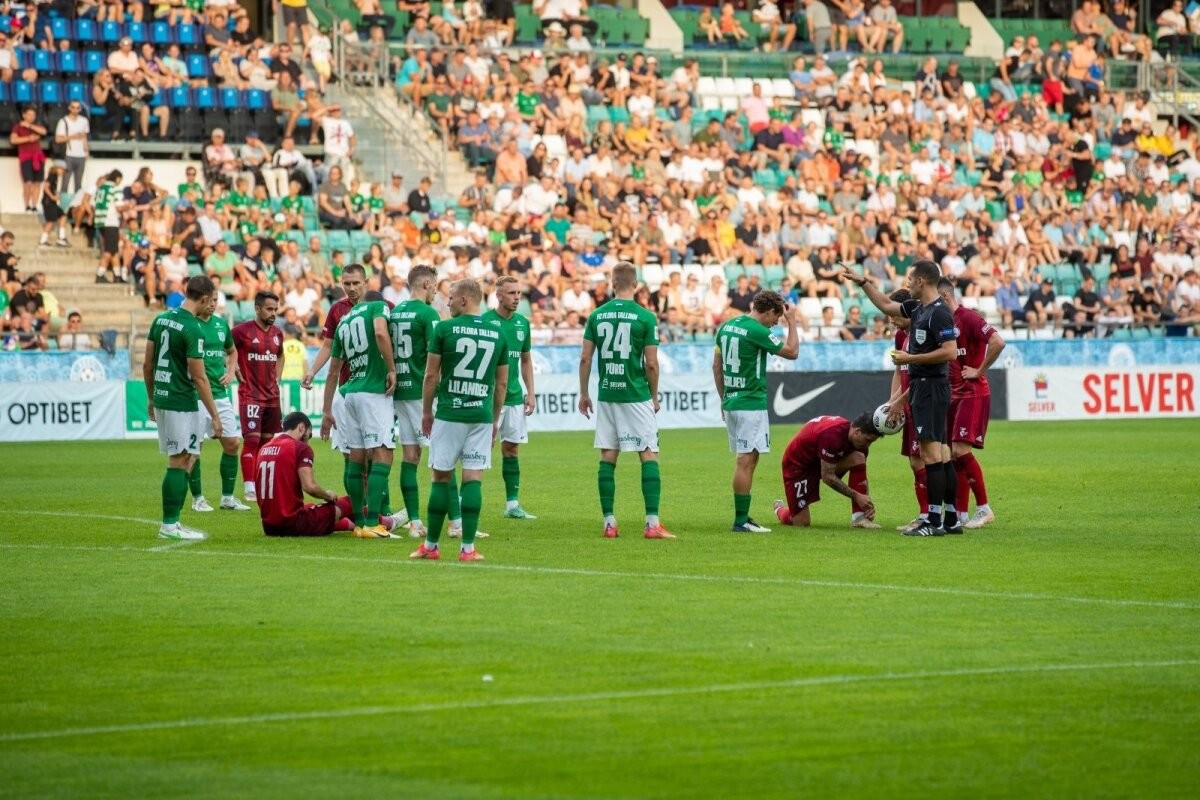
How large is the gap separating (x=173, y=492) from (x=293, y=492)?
3.19ft

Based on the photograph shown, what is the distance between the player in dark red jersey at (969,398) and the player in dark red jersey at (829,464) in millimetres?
728

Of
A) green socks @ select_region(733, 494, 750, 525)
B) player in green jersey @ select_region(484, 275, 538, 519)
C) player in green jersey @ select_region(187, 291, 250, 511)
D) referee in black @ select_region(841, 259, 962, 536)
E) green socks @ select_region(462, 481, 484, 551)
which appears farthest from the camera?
player in green jersey @ select_region(187, 291, 250, 511)

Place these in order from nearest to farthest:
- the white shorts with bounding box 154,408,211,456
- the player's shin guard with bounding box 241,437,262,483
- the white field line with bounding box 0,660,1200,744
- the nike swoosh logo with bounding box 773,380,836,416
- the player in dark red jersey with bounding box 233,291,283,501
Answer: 1. the white field line with bounding box 0,660,1200,744
2. the white shorts with bounding box 154,408,211,456
3. the player in dark red jersey with bounding box 233,291,283,501
4. the player's shin guard with bounding box 241,437,262,483
5. the nike swoosh logo with bounding box 773,380,836,416

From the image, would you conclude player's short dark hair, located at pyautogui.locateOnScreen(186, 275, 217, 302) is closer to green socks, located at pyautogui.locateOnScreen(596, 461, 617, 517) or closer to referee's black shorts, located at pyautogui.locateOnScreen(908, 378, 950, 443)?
green socks, located at pyautogui.locateOnScreen(596, 461, 617, 517)

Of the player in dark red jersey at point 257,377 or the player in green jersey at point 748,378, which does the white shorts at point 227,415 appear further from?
the player in green jersey at point 748,378

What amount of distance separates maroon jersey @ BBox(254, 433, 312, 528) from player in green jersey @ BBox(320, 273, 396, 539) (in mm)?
281

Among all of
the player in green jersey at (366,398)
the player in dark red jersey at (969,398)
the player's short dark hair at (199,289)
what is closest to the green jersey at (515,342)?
the player in green jersey at (366,398)

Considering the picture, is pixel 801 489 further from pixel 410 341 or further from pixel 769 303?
pixel 410 341

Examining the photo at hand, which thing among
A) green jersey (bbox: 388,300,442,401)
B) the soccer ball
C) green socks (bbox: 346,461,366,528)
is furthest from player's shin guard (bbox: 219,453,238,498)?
the soccer ball

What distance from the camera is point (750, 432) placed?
1542cm

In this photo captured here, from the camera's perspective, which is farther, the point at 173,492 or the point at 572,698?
the point at 173,492

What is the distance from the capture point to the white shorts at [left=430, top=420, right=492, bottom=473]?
43.1 feet

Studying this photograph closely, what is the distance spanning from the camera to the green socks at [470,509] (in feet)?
42.7

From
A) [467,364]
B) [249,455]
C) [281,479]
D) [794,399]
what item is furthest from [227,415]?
[794,399]
